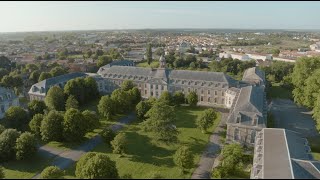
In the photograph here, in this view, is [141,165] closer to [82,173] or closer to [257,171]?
[82,173]

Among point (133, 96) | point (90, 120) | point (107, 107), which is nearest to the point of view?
point (90, 120)

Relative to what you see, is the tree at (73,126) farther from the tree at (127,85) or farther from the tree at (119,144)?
the tree at (127,85)

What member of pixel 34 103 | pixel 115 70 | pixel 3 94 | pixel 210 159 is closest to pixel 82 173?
pixel 210 159

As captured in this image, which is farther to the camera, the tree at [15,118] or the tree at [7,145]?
the tree at [15,118]

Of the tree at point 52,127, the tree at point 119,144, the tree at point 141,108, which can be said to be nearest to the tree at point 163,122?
the tree at point 119,144

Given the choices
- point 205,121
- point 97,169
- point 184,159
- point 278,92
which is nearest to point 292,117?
point 205,121

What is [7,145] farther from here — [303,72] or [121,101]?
[303,72]
